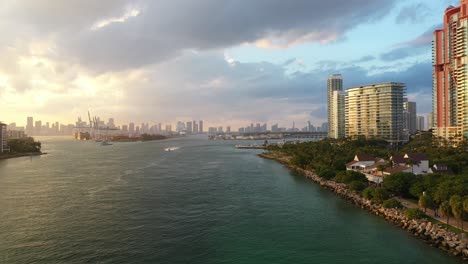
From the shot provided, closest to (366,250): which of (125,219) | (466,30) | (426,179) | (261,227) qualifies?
(261,227)

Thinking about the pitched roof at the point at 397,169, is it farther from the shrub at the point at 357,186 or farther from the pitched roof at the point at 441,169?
the pitched roof at the point at 441,169

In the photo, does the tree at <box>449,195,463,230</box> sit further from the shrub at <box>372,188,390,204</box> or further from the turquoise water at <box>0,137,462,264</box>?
the shrub at <box>372,188,390,204</box>

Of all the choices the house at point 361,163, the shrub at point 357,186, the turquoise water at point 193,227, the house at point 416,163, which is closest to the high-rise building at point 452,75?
the house at point 361,163

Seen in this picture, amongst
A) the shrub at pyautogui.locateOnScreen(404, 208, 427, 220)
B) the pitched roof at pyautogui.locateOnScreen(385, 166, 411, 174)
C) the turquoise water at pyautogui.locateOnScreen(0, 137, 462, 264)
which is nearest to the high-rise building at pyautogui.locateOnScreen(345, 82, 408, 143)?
the pitched roof at pyautogui.locateOnScreen(385, 166, 411, 174)

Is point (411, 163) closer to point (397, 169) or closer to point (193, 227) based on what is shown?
point (397, 169)

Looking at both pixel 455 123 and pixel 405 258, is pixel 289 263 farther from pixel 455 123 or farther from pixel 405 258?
pixel 455 123

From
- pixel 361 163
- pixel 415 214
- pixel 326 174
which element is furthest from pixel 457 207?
pixel 361 163
